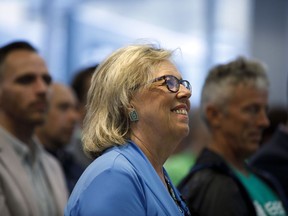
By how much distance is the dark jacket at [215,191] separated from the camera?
2686mm

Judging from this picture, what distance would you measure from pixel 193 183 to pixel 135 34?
457 centimetres

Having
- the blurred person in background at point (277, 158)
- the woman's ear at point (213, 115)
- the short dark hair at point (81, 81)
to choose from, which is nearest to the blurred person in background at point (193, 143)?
the short dark hair at point (81, 81)

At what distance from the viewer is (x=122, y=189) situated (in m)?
1.87

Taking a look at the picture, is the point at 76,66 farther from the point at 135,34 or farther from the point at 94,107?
the point at 94,107

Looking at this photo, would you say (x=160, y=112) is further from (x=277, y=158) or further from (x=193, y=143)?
(x=193, y=143)

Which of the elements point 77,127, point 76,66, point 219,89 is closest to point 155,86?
point 219,89

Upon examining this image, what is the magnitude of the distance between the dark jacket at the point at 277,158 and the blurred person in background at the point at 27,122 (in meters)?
0.98

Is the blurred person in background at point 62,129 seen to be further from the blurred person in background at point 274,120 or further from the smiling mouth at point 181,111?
the smiling mouth at point 181,111

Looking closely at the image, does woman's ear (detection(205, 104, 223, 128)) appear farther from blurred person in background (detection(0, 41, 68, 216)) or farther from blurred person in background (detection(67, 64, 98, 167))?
blurred person in background (detection(67, 64, 98, 167))

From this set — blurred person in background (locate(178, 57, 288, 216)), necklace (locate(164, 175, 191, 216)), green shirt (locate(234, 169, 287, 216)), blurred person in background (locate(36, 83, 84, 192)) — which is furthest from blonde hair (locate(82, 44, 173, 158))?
blurred person in background (locate(36, 83, 84, 192))

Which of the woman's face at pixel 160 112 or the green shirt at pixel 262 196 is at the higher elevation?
the woman's face at pixel 160 112

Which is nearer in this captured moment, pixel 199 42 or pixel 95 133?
pixel 95 133

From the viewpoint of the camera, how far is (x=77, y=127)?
4.85 metres

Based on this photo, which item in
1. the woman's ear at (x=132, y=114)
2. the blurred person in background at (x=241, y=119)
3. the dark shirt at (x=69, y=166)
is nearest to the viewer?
the woman's ear at (x=132, y=114)
